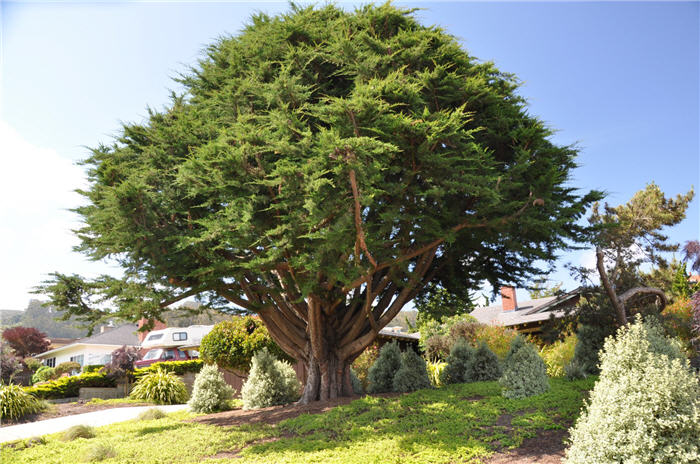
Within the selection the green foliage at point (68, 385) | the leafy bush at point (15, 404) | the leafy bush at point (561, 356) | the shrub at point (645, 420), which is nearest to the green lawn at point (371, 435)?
the shrub at point (645, 420)

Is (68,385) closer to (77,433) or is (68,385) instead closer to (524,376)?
(77,433)

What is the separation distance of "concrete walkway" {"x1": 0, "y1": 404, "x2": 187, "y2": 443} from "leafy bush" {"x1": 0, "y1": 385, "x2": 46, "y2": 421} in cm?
83

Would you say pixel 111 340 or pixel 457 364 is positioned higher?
pixel 111 340

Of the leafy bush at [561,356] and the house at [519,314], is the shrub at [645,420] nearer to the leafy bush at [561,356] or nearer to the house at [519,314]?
the house at [519,314]

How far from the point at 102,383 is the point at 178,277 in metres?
16.7

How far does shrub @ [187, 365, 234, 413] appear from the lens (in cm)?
1471

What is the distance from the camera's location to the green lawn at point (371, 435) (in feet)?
26.4

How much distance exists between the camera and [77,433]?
11.5 m

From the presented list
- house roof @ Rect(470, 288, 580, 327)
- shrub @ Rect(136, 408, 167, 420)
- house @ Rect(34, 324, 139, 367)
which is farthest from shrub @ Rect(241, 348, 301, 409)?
house @ Rect(34, 324, 139, 367)

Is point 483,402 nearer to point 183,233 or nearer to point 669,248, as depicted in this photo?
point 183,233

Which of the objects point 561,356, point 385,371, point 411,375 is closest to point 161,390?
point 385,371

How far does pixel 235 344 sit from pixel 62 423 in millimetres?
6409

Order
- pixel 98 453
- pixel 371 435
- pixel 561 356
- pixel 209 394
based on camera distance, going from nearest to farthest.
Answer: pixel 371 435 → pixel 98 453 → pixel 209 394 → pixel 561 356

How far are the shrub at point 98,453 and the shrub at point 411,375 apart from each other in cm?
812
